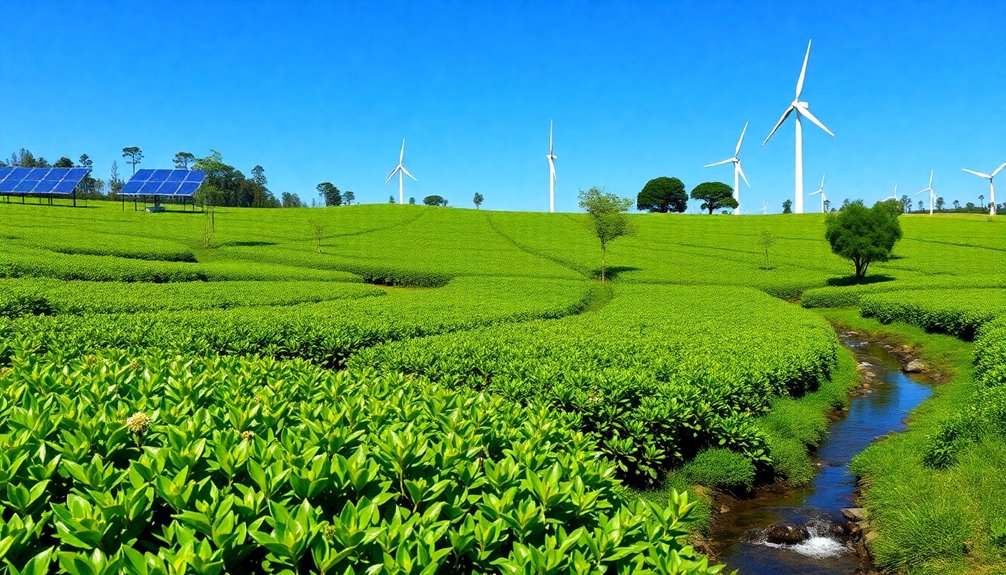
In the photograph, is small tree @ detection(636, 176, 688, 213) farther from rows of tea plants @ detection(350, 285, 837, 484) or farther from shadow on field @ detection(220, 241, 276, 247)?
rows of tea plants @ detection(350, 285, 837, 484)

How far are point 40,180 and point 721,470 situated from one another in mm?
92654

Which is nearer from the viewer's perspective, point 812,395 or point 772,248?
point 812,395

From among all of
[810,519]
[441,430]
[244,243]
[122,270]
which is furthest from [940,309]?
[244,243]

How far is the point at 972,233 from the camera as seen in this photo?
6838 centimetres

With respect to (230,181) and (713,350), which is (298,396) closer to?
(713,350)

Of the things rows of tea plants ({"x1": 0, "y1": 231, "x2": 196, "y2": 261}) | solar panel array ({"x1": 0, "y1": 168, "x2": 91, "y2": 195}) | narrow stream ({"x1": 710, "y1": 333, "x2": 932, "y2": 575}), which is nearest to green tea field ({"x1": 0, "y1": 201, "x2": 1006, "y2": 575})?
narrow stream ({"x1": 710, "y1": 333, "x2": 932, "y2": 575})

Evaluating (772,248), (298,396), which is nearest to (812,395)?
(298,396)

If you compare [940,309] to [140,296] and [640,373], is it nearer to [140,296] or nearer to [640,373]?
[640,373]

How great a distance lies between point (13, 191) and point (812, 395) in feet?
300

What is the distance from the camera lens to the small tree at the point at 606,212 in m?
48.7

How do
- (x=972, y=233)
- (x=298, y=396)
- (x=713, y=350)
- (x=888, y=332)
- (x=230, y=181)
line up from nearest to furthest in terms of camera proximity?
(x=298, y=396)
(x=713, y=350)
(x=888, y=332)
(x=972, y=233)
(x=230, y=181)

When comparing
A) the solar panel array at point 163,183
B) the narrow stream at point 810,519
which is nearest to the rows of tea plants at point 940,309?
the narrow stream at point 810,519

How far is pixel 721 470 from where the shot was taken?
387 inches

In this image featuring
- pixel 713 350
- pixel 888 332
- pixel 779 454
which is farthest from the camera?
pixel 888 332
